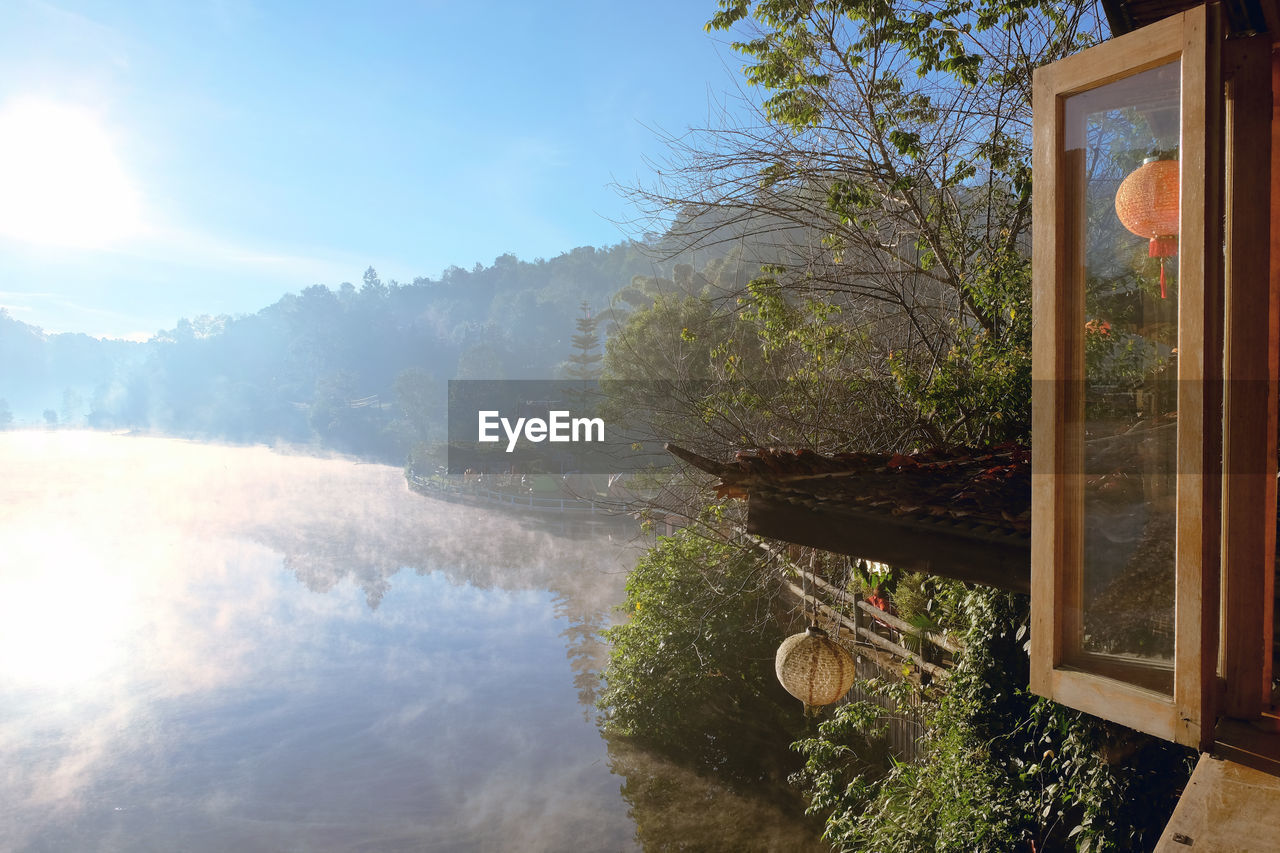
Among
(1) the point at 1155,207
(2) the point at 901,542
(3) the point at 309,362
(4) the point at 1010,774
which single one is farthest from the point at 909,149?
(3) the point at 309,362

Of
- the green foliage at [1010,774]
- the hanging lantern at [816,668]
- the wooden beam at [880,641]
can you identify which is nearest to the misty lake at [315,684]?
the wooden beam at [880,641]

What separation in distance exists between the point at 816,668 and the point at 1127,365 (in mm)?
3206

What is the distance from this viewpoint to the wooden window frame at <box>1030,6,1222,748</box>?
124cm

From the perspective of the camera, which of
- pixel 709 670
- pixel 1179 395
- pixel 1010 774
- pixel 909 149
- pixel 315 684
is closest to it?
pixel 1179 395

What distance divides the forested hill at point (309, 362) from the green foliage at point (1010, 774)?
136 feet

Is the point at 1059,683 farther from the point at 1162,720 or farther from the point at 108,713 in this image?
the point at 108,713

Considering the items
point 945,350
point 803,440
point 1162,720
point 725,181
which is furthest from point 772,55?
point 1162,720

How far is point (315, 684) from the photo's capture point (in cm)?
1694

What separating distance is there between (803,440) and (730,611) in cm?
198

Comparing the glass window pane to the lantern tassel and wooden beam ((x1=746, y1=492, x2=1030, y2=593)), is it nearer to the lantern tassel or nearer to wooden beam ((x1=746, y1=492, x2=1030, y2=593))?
the lantern tassel

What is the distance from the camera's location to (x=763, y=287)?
4.73 meters

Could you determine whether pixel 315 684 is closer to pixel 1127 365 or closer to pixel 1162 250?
pixel 1127 365

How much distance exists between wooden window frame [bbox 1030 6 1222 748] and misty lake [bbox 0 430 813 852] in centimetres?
468

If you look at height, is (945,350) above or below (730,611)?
above
